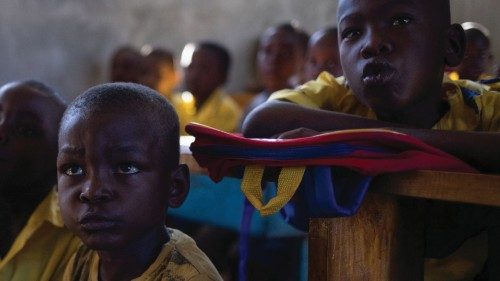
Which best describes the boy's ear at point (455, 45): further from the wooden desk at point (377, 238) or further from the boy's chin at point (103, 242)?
the boy's chin at point (103, 242)

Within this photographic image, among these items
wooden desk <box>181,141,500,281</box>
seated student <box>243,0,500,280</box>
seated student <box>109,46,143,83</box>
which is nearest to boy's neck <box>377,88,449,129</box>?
seated student <box>243,0,500,280</box>

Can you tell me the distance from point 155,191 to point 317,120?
375 millimetres

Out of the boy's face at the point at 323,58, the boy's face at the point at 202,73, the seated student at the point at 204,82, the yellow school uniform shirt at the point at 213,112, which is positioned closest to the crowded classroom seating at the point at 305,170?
the boy's face at the point at 323,58

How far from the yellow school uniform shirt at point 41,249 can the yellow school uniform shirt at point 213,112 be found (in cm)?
245

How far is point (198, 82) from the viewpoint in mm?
4711

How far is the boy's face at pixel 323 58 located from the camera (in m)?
2.98

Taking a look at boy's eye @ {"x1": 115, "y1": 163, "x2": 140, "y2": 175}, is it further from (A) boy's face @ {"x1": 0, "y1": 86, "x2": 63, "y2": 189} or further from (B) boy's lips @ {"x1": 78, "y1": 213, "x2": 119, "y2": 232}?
(A) boy's face @ {"x1": 0, "y1": 86, "x2": 63, "y2": 189}

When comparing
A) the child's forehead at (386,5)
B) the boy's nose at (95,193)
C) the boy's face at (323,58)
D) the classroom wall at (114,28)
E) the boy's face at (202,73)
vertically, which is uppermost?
the classroom wall at (114,28)

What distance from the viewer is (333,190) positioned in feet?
3.64

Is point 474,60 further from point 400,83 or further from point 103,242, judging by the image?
point 103,242

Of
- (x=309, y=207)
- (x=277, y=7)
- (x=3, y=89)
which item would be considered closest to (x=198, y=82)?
(x=277, y=7)

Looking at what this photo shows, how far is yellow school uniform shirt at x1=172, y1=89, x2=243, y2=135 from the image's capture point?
14.0 feet

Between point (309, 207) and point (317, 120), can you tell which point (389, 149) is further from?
point (317, 120)

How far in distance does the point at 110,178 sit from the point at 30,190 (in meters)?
0.53
